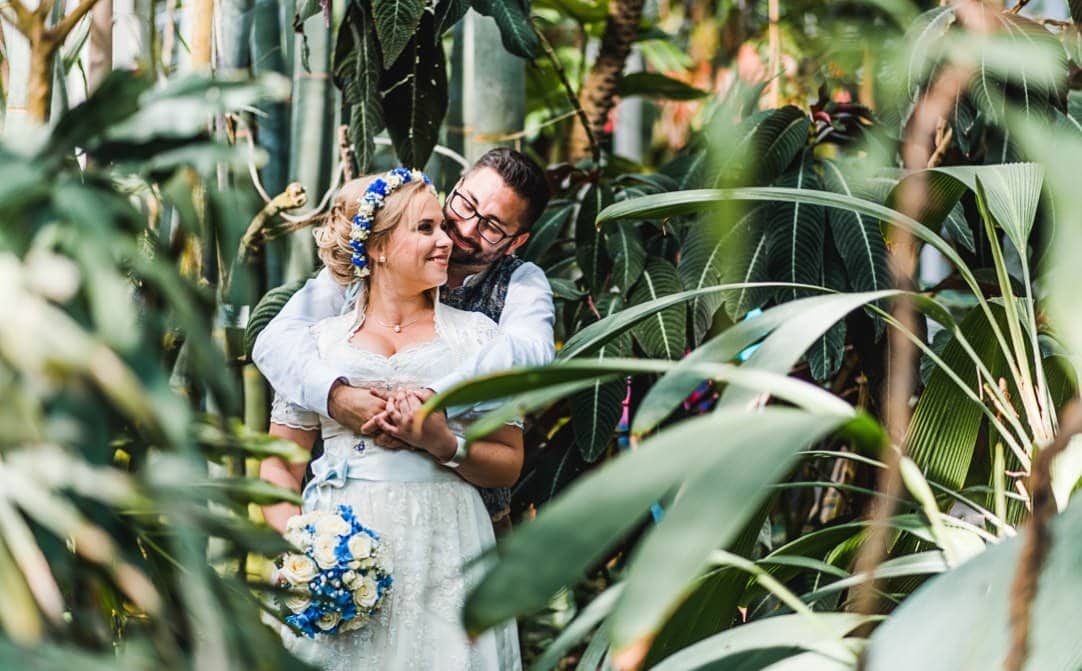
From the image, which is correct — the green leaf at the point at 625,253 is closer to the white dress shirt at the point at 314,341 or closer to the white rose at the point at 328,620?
the white dress shirt at the point at 314,341

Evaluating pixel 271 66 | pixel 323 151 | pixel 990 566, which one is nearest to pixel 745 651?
pixel 990 566

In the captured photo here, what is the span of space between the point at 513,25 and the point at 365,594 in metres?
1.04

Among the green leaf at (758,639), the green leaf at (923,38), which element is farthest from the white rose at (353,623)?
the green leaf at (923,38)

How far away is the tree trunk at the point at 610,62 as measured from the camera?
2709 mm

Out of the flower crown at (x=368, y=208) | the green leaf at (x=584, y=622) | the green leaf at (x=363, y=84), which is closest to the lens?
the green leaf at (x=584, y=622)

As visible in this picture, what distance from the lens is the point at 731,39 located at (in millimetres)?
4914

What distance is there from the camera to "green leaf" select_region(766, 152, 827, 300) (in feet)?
6.98

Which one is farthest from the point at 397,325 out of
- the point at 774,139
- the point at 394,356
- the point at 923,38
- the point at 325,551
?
Answer: the point at 923,38

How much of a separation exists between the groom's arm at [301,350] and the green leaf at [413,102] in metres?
0.36

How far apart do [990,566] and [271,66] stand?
211 centimetres

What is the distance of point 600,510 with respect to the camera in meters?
0.65

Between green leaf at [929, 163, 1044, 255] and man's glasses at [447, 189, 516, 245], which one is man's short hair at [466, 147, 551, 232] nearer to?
man's glasses at [447, 189, 516, 245]

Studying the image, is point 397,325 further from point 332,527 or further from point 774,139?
point 774,139

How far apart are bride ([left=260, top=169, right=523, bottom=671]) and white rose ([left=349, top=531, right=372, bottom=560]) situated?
0.08m
